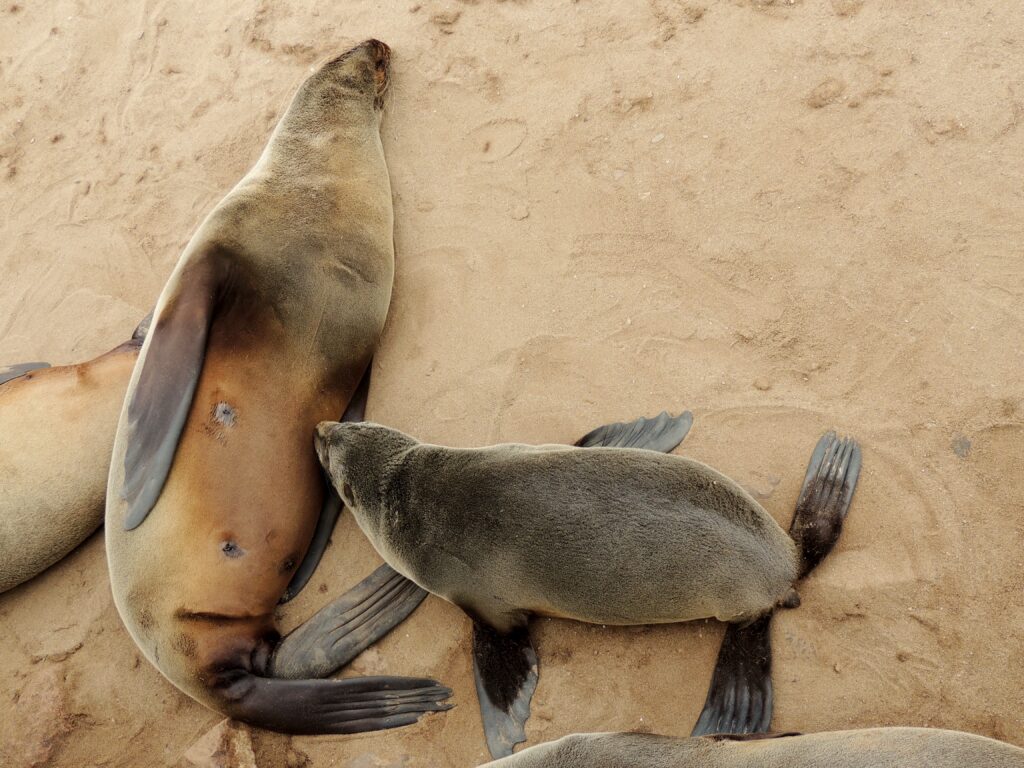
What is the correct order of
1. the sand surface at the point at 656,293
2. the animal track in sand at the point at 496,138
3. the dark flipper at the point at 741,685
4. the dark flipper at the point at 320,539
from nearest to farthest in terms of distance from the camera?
the dark flipper at the point at 741,685 → the sand surface at the point at 656,293 → the dark flipper at the point at 320,539 → the animal track in sand at the point at 496,138

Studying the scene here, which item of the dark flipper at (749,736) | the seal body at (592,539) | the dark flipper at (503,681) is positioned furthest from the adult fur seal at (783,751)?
the seal body at (592,539)

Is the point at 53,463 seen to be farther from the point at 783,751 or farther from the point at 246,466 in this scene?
the point at 783,751

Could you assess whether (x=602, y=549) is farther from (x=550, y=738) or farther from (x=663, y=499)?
(x=550, y=738)

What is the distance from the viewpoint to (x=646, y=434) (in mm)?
3592

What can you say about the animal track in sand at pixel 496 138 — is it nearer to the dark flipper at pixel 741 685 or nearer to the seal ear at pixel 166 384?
the seal ear at pixel 166 384

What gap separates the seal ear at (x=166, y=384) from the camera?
338 cm

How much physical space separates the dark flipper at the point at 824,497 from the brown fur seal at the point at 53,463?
3.18 meters

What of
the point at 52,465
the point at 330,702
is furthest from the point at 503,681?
the point at 52,465

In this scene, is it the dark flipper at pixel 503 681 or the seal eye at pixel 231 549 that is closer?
the dark flipper at pixel 503 681

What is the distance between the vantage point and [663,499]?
9.77ft

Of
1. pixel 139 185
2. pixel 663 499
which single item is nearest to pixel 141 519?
pixel 663 499

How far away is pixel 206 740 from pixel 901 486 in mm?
3076

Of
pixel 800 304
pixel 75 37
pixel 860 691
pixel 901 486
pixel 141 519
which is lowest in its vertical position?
pixel 860 691

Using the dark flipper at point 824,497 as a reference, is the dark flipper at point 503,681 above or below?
below
